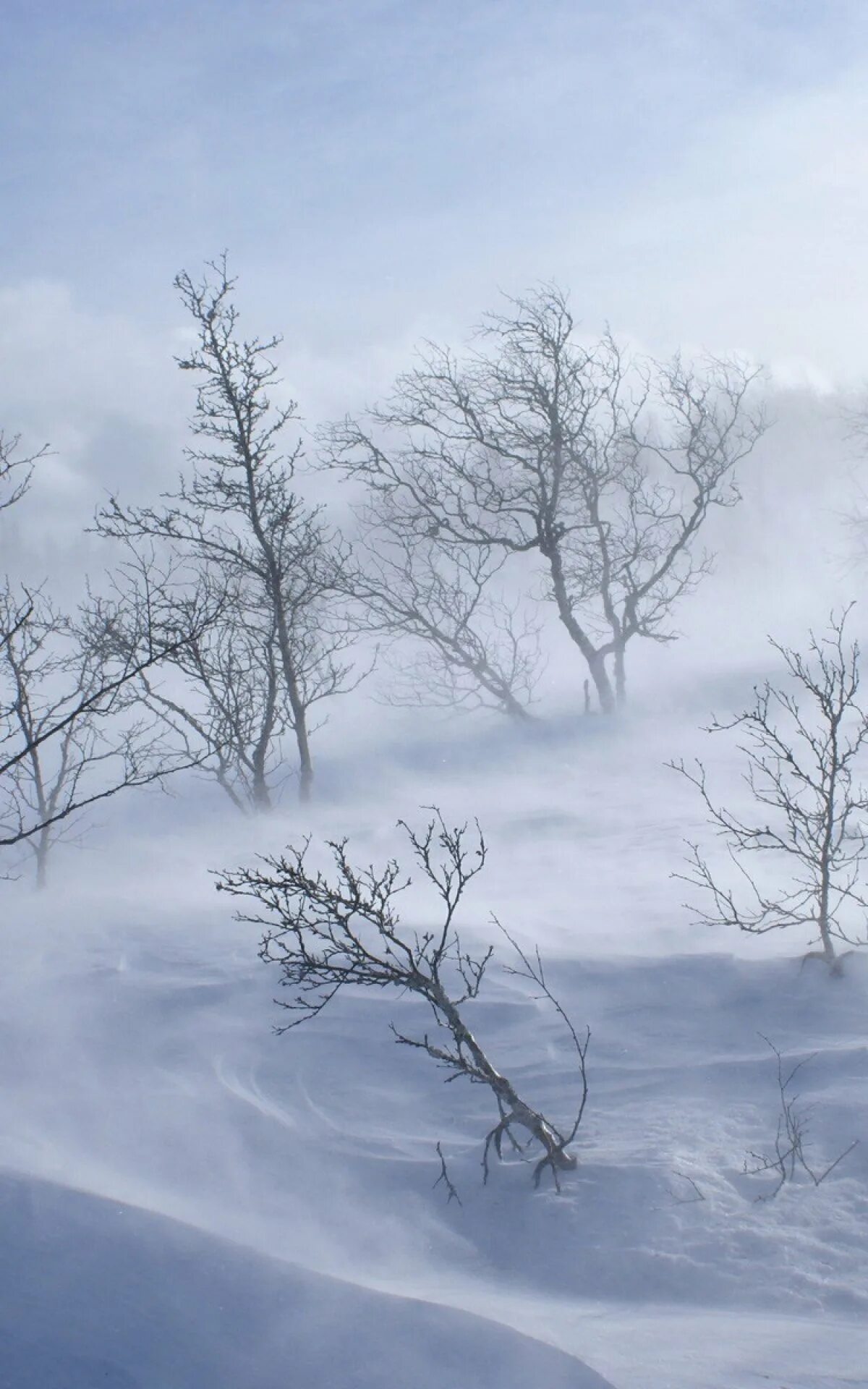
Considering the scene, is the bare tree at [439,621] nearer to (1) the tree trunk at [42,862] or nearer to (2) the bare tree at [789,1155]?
(1) the tree trunk at [42,862]

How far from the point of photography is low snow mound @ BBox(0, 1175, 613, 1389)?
460 centimetres

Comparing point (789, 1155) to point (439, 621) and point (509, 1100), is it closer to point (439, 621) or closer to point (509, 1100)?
point (509, 1100)

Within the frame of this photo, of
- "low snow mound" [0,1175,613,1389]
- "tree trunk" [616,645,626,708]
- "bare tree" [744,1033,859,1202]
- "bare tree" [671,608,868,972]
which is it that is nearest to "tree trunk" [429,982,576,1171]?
"bare tree" [744,1033,859,1202]

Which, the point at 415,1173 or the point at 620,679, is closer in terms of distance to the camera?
the point at 415,1173

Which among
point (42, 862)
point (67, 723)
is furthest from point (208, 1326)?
point (42, 862)

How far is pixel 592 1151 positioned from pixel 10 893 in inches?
381

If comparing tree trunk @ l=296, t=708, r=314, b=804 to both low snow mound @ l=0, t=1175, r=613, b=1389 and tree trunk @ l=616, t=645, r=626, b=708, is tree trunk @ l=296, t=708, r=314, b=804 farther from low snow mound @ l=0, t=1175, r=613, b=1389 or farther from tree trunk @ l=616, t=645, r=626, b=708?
low snow mound @ l=0, t=1175, r=613, b=1389

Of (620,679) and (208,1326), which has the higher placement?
(620,679)

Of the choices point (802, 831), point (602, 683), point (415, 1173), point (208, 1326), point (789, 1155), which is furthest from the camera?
point (602, 683)

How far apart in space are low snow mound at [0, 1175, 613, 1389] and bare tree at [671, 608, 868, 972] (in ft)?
12.6

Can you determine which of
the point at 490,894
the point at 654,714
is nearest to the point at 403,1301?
the point at 490,894

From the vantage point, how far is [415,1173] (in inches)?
266

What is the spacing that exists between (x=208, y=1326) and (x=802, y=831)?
34.1 ft

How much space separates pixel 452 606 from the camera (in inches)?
877
